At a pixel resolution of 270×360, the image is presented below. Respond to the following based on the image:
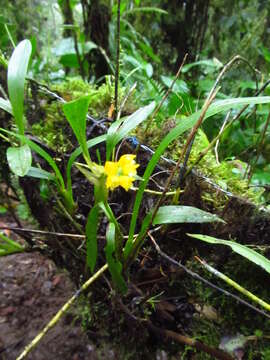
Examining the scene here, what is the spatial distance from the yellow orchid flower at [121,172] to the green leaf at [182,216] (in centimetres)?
9

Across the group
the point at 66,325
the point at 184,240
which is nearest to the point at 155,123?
the point at 184,240

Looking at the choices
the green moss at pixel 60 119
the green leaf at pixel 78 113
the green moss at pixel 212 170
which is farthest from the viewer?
the green moss at pixel 60 119

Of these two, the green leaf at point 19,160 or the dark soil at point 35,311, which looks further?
the dark soil at point 35,311

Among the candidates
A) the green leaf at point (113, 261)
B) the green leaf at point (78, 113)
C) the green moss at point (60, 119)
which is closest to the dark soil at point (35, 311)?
the green leaf at point (113, 261)

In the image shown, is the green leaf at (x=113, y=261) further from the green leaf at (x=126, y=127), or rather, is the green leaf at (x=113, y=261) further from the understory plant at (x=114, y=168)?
the green leaf at (x=126, y=127)

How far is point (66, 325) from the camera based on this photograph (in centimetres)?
→ 86

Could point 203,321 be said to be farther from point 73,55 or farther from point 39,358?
point 73,55

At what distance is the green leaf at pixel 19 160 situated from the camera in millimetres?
449

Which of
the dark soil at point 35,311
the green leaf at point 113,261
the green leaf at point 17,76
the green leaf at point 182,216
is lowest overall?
the dark soil at point 35,311

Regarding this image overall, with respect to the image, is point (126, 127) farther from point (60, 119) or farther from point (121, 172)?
point (60, 119)

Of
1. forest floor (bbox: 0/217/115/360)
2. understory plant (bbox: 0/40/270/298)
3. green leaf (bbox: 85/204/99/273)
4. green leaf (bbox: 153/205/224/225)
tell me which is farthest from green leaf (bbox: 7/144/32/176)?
forest floor (bbox: 0/217/115/360)

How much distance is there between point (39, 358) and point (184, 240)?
0.54 metres

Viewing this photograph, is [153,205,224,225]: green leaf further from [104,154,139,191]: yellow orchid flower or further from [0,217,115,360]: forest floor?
[0,217,115,360]: forest floor

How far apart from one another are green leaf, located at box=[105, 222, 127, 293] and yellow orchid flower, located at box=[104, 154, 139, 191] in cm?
9
